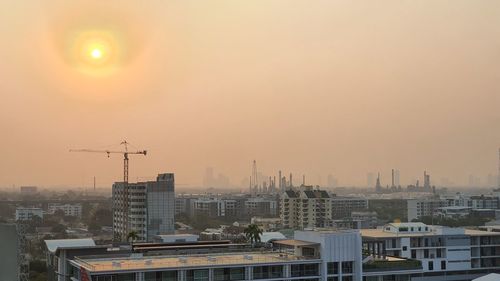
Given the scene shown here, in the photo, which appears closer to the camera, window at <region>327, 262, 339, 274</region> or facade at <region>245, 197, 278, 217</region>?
window at <region>327, 262, 339, 274</region>

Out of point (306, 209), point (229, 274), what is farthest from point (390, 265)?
point (306, 209)

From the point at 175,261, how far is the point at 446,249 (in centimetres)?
1476

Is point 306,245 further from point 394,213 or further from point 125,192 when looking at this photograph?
point 394,213

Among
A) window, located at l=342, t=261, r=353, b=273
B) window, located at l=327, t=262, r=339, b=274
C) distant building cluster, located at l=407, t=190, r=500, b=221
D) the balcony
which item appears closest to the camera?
window, located at l=327, t=262, r=339, b=274

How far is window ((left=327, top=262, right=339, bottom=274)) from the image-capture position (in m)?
21.2

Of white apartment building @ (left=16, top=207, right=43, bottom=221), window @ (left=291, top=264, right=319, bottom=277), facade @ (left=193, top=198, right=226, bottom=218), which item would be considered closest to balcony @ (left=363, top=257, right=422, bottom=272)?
window @ (left=291, top=264, right=319, bottom=277)

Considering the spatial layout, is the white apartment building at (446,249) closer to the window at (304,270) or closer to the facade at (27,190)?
the window at (304,270)

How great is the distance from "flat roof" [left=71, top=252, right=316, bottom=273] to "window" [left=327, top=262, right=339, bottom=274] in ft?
2.39

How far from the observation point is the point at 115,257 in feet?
A: 70.2

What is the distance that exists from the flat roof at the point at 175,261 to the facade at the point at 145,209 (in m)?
32.7

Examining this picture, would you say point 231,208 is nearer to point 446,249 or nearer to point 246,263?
point 446,249

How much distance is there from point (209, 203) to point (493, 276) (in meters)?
Result: 87.2

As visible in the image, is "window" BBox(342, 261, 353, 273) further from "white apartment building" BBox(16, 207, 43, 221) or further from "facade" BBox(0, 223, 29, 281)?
"white apartment building" BBox(16, 207, 43, 221)

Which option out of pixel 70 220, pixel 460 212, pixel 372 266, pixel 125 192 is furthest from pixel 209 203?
pixel 372 266
